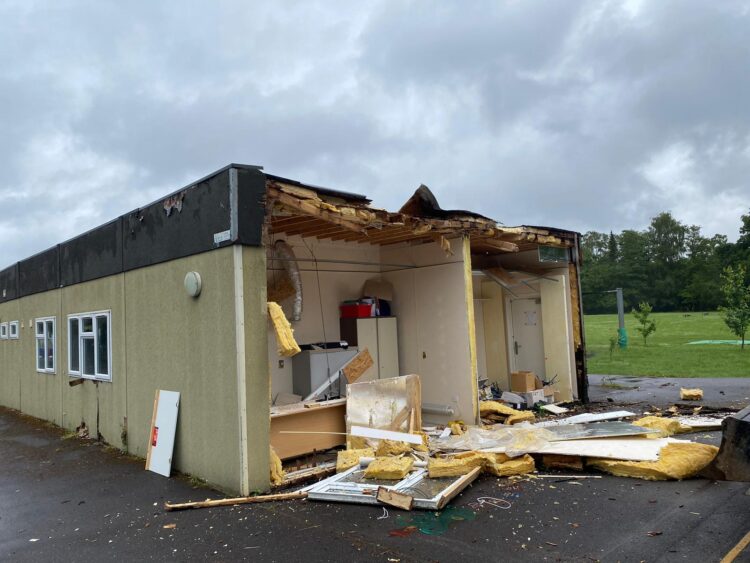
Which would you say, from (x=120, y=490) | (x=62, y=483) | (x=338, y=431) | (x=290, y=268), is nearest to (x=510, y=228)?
(x=290, y=268)

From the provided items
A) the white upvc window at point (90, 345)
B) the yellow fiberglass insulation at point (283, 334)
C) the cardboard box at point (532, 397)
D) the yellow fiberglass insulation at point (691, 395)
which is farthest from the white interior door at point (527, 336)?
the white upvc window at point (90, 345)

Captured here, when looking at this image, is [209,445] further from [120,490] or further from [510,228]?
[510,228]

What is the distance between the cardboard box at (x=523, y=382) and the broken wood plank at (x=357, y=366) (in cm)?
344

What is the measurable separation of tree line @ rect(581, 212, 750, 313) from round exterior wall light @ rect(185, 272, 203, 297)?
49.4m

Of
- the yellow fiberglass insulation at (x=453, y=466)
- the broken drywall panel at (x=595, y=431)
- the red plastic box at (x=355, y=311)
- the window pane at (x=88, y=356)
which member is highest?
the red plastic box at (x=355, y=311)

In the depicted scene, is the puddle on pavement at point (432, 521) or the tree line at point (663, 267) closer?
the puddle on pavement at point (432, 521)

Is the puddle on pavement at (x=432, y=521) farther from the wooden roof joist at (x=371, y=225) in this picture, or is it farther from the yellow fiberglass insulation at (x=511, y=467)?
the wooden roof joist at (x=371, y=225)

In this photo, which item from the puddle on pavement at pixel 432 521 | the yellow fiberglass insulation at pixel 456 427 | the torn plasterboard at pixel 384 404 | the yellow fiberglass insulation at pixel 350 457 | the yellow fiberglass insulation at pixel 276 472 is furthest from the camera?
the yellow fiberglass insulation at pixel 456 427

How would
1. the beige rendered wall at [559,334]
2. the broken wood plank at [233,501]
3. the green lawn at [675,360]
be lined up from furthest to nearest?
the green lawn at [675,360] < the beige rendered wall at [559,334] < the broken wood plank at [233,501]

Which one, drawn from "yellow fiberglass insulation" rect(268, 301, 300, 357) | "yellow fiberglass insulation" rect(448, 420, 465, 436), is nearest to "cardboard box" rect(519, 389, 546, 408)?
"yellow fiberglass insulation" rect(448, 420, 465, 436)

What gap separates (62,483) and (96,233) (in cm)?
409

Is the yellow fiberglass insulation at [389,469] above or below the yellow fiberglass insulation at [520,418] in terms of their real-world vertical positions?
above

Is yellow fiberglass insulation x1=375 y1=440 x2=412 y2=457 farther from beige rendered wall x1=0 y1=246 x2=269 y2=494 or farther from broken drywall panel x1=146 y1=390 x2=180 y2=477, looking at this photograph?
broken drywall panel x1=146 y1=390 x2=180 y2=477

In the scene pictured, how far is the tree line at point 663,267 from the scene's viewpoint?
2140 inches
